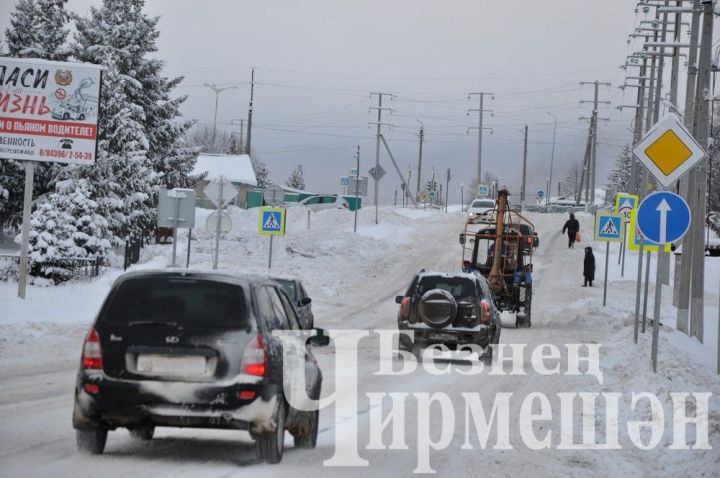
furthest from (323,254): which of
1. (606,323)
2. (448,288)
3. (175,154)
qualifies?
(448,288)

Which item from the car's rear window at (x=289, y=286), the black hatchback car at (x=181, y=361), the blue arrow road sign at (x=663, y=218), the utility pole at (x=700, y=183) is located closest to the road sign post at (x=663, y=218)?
the blue arrow road sign at (x=663, y=218)

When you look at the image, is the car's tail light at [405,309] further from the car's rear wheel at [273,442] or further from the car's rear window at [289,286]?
the car's rear wheel at [273,442]

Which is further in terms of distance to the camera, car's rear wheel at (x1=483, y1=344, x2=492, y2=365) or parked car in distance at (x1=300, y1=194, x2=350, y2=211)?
parked car in distance at (x1=300, y1=194, x2=350, y2=211)

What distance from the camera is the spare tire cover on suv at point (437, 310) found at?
20766mm

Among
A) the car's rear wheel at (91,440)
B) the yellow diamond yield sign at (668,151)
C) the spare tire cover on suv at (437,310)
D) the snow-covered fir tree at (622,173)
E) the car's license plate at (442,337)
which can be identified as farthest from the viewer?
the snow-covered fir tree at (622,173)

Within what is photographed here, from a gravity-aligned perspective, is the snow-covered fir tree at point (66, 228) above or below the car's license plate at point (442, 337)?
above

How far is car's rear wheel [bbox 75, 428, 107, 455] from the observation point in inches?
352

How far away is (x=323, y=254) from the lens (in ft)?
174

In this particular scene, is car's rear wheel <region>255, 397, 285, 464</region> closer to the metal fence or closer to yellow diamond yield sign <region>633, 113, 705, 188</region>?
yellow diamond yield sign <region>633, 113, 705, 188</region>

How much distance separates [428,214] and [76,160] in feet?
152

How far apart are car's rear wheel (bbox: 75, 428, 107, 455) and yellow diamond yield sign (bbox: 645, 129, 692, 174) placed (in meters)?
9.78

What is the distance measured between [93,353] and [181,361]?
2.29 feet

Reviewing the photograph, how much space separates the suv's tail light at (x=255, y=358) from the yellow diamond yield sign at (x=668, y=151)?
8767mm

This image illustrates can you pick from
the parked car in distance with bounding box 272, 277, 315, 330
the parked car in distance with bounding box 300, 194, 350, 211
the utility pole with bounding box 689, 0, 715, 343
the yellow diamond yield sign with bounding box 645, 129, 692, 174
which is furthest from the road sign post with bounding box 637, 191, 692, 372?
the parked car in distance with bounding box 300, 194, 350, 211
